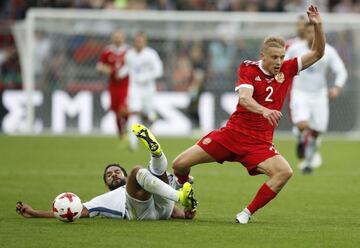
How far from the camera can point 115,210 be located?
1082 cm

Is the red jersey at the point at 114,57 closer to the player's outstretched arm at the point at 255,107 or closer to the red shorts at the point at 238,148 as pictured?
the red shorts at the point at 238,148

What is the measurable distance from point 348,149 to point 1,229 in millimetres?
15536

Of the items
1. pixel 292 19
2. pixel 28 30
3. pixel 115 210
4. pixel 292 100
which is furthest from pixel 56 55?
pixel 115 210

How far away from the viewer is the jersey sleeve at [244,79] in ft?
34.7

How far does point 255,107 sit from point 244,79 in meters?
0.54

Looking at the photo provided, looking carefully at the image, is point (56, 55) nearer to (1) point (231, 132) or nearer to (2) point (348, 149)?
(2) point (348, 149)

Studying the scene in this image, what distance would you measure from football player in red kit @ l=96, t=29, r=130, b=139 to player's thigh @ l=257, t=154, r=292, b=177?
45.2 feet

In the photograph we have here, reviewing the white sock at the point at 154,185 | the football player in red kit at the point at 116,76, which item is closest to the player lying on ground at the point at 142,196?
the white sock at the point at 154,185

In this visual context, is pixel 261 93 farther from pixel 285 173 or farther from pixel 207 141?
pixel 285 173

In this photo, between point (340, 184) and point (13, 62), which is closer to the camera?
point (340, 184)

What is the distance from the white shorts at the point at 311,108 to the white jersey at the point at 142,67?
646 centimetres

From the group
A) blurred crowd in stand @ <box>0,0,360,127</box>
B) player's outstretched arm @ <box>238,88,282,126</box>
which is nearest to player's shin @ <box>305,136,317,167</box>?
player's outstretched arm @ <box>238,88,282,126</box>

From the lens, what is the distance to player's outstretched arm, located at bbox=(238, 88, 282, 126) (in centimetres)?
975

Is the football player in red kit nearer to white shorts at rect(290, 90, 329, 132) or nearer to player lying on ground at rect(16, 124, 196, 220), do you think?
Answer: white shorts at rect(290, 90, 329, 132)
